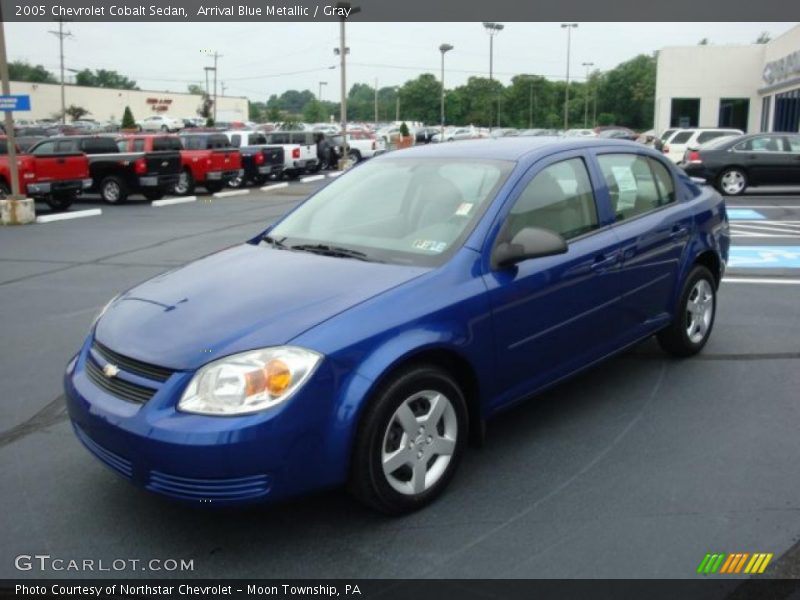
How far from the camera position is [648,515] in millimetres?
3459

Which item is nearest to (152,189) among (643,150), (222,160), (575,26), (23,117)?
(222,160)

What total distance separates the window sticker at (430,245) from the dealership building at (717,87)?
41222 mm

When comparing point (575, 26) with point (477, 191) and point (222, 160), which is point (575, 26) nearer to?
point (222, 160)

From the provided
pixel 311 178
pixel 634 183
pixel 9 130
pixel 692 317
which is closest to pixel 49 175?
pixel 9 130

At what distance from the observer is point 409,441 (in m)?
3.44

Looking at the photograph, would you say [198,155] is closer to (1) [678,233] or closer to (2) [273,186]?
(2) [273,186]

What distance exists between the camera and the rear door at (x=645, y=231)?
15.7ft

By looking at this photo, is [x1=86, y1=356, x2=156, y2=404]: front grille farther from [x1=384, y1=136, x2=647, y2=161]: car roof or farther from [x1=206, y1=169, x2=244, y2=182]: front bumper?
[x1=206, y1=169, x2=244, y2=182]: front bumper

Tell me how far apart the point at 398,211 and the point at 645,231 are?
1670mm

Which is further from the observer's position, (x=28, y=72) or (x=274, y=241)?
(x=28, y=72)

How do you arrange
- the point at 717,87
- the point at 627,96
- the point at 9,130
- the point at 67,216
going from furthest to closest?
1. the point at 627,96
2. the point at 717,87
3. the point at 67,216
4. the point at 9,130

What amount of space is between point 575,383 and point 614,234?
110cm

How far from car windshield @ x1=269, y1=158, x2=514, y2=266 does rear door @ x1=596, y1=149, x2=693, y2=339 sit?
1.01 m

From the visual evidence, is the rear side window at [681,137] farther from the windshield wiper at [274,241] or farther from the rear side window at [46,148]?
the windshield wiper at [274,241]
